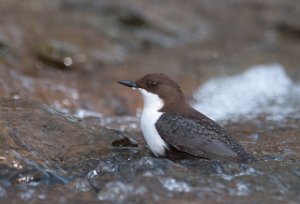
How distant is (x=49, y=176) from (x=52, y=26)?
6.30 m

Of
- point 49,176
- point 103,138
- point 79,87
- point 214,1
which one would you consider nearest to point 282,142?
point 103,138

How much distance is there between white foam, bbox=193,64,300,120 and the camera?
849 cm

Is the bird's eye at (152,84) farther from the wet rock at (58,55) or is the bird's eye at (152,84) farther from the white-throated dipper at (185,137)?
the wet rock at (58,55)

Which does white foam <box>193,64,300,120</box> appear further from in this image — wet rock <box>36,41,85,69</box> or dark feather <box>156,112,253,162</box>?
dark feather <box>156,112,253,162</box>

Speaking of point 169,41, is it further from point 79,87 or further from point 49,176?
point 49,176

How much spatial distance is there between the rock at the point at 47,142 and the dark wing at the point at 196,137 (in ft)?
1.74

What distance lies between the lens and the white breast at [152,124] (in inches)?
211

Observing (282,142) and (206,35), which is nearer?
(282,142)

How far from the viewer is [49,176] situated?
4.76 metres

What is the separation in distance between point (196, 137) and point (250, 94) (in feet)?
14.4

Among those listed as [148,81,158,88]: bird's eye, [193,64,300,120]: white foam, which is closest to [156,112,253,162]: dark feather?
[148,81,158,88]: bird's eye

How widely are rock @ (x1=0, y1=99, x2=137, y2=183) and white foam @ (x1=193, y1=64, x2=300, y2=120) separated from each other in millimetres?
2698

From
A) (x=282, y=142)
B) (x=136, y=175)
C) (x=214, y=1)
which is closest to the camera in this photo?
(x=136, y=175)

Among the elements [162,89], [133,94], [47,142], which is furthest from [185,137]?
[133,94]
